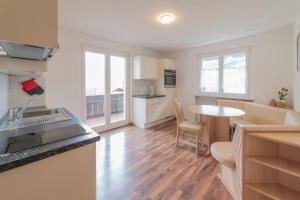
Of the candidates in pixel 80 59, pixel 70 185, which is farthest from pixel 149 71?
pixel 70 185

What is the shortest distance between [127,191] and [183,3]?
2613 millimetres

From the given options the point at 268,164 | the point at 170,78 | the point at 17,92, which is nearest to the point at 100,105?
the point at 17,92

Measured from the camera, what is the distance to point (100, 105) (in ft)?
13.8

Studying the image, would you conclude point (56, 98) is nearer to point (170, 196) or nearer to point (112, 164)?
point (112, 164)

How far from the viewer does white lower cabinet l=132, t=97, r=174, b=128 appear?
4.38m

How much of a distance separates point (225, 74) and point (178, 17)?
2.37m

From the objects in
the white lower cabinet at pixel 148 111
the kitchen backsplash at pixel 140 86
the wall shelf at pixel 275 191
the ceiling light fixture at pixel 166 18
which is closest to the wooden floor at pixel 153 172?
the wall shelf at pixel 275 191

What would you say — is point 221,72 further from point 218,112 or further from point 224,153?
point 224,153

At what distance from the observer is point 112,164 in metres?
2.41

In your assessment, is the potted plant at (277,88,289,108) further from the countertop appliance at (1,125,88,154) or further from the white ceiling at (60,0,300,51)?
the countertop appliance at (1,125,88,154)

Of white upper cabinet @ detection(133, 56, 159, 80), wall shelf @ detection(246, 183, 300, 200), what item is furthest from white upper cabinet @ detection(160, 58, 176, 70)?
wall shelf @ detection(246, 183, 300, 200)

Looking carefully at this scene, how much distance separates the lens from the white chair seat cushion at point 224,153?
1716 mm

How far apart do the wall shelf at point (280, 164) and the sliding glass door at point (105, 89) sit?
342 cm

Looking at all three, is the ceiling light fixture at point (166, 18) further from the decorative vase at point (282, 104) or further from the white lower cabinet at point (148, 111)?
the decorative vase at point (282, 104)
